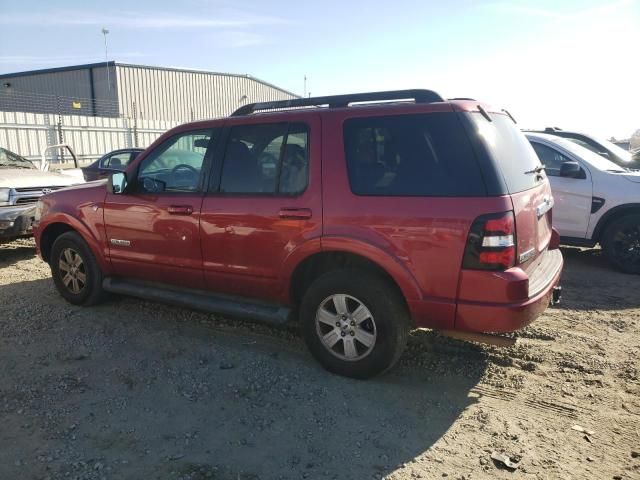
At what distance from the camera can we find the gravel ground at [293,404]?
2.73 meters

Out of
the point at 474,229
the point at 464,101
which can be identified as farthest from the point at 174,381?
the point at 464,101

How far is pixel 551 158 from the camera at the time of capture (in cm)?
700

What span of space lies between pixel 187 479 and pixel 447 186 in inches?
→ 88.2

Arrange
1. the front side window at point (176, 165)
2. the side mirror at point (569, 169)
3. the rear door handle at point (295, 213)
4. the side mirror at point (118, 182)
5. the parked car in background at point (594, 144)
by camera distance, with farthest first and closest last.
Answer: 1. the parked car in background at point (594, 144)
2. the side mirror at point (569, 169)
3. the side mirror at point (118, 182)
4. the front side window at point (176, 165)
5. the rear door handle at point (295, 213)

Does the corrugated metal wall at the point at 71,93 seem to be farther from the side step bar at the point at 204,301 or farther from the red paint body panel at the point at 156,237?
the side step bar at the point at 204,301

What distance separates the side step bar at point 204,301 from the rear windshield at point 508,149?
6.06 feet

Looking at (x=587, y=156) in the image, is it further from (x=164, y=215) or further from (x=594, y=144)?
(x=164, y=215)

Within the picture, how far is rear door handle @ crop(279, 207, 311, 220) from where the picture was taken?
3.59 meters

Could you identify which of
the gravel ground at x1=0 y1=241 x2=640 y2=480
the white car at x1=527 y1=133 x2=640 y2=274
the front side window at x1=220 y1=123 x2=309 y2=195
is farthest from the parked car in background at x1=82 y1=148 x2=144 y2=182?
the white car at x1=527 y1=133 x2=640 y2=274

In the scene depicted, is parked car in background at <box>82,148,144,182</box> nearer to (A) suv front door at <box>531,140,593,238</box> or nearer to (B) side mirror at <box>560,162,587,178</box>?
(A) suv front door at <box>531,140,593,238</box>

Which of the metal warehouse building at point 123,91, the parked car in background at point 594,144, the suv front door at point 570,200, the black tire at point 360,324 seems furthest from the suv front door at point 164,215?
the metal warehouse building at point 123,91

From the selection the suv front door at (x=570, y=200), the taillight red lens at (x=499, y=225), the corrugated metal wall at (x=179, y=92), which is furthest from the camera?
the corrugated metal wall at (x=179, y=92)

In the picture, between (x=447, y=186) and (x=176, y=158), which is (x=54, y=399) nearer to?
(x=176, y=158)

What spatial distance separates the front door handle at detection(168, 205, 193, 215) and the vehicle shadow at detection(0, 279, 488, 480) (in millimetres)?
1104
